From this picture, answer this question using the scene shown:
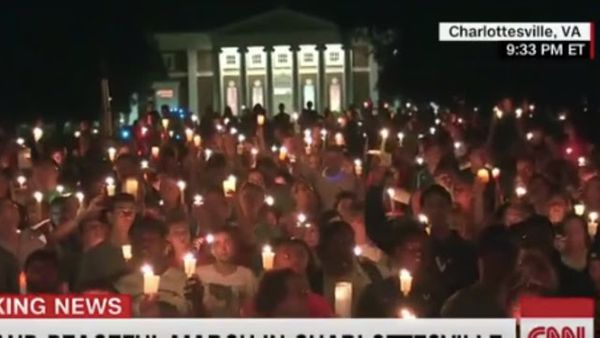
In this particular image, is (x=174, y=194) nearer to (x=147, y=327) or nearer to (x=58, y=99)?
(x=58, y=99)

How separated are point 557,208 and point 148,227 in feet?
4.02

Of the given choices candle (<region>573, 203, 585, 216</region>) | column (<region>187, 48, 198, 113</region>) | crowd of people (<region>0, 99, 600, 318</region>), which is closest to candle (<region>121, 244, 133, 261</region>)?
crowd of people (<region>0, 99, 600, 318</region>)

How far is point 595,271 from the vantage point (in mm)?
4512

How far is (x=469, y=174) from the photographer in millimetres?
5422

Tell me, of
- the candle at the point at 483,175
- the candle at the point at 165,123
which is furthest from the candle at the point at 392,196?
the candle at the point at 165,123

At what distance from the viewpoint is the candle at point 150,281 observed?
431 cm

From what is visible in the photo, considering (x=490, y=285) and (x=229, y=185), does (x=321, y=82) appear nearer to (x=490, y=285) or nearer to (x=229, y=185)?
(x=490, y=285)

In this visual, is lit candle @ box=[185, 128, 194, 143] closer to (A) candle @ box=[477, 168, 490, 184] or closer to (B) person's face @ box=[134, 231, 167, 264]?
(B) person's face @ box=[134, 231, 167, 264]

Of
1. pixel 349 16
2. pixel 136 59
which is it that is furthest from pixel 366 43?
pixel 136 59

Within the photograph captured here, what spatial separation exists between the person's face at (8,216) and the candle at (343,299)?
3.12 feet

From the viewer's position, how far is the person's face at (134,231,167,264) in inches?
185

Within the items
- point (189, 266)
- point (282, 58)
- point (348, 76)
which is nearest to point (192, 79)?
point (282, 58)

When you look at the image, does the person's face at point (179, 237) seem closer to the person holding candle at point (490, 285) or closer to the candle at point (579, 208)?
the person holding candle at point (490, 285)

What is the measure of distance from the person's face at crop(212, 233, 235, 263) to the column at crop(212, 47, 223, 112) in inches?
16.6
